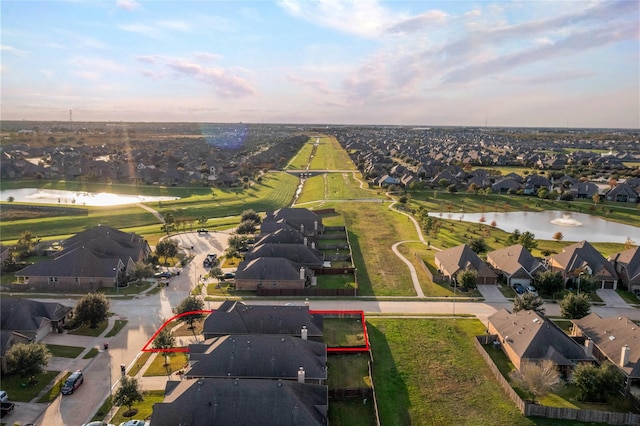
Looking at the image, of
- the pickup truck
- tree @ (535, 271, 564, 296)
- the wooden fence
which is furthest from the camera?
tree @ (535, 271, 564, 296)

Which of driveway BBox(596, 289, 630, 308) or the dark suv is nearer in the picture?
the dark suv

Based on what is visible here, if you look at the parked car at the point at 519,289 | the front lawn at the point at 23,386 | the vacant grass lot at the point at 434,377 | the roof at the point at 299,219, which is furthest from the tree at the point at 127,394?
the roof at the point at 299,219

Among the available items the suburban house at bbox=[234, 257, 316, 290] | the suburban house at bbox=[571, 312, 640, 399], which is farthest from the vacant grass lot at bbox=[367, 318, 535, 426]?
the suburban house at bbox=[234, 257, 316, 290]

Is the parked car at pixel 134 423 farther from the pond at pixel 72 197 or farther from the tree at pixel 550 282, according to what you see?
the pond at pixel 72 197

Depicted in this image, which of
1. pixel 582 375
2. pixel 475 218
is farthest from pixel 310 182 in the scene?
pixel 582 375

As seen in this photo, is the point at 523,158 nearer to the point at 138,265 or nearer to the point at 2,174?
the point at 138,265

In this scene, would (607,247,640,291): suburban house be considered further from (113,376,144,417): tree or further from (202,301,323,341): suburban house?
(113,376,144,417): tree
